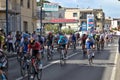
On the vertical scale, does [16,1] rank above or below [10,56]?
above

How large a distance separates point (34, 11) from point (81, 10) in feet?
235

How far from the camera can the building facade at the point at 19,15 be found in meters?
40.1

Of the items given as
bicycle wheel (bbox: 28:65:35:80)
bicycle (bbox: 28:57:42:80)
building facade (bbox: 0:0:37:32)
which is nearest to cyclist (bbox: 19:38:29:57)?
bicycle (bbox: 28:57:42:80)

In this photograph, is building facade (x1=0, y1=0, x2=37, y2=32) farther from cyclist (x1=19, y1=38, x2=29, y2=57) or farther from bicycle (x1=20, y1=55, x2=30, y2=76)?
bicycle (x1=20, y1=55, x2=30, y2=76)

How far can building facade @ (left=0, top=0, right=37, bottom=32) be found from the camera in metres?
40.1

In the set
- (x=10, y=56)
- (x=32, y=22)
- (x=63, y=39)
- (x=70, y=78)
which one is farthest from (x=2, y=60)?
(x=32, y=22)

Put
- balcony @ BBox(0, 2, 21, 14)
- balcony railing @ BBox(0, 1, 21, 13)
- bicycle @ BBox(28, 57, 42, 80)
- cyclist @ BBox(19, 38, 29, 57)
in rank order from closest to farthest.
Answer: bicycle @ BBox(28, 57, 42, 80), cyclist @ BBox(19, 38, 29, 57), balcony @ BBox(0, 2, 21, 14), balcony railing @ BBox(0, 1, 21, 13)

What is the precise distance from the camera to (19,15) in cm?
4412

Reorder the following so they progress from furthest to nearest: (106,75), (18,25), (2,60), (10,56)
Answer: (18,25), (10,56), (106,75), (2,60)

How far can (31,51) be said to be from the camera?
15.6m

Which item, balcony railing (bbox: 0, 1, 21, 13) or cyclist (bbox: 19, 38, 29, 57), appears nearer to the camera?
cyclist (bbox: 19, 38, 29, 57)

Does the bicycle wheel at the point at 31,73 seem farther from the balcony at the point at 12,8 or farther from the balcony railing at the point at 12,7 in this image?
the balcony railing at the point at 12,7

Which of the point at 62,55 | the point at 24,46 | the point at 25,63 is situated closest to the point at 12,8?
the point at 62,55

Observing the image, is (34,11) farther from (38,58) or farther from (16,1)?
(38,58)
